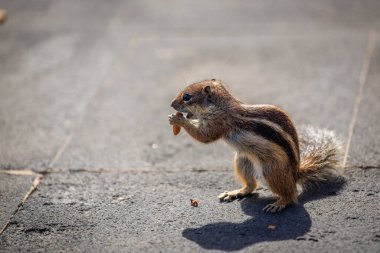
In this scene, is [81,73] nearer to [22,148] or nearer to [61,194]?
[22,148]

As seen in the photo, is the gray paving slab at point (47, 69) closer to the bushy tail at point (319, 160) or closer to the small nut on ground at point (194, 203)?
the small nut on ground at point (194, 203)

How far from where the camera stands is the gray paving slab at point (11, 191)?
434 centimetres

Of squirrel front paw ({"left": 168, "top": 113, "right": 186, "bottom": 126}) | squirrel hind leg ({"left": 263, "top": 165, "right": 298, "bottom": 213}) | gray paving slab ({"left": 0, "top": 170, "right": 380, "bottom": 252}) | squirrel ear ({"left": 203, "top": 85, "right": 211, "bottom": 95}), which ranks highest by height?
squirrel ear ({"left": 203, "top": 85, "right": 211, "bottom": 95})

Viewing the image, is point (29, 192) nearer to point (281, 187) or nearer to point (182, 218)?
point (182, 218)

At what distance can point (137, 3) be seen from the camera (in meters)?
8.74

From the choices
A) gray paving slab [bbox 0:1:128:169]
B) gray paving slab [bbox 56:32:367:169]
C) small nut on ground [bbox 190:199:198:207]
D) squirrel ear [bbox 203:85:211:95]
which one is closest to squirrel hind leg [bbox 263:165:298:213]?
small nut on ground [bbox 190:199:198:207]

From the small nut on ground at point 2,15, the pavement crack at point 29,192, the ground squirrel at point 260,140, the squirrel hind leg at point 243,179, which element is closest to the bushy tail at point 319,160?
the ground squirrel at point 260,140

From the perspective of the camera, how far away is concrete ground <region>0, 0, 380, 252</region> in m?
3.89

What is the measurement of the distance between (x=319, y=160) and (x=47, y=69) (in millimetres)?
3935

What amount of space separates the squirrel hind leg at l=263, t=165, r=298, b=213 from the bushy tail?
0.20m

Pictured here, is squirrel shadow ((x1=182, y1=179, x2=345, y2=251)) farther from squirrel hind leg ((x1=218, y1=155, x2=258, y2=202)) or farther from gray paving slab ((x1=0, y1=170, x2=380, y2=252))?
squirrel hind leg ((x1=218, y1=155, x2=258, y2=202))

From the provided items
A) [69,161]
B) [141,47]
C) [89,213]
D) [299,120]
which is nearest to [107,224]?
[89,213]

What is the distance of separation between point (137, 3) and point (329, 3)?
2.81 meters

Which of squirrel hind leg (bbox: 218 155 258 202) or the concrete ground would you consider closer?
the concrete ground
